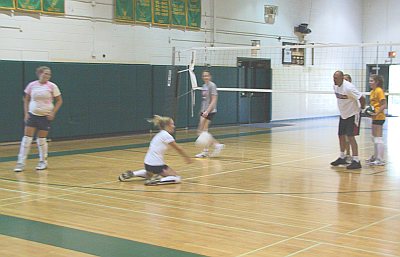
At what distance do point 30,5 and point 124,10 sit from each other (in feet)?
10.4

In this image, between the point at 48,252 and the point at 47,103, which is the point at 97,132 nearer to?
the point at 47,103

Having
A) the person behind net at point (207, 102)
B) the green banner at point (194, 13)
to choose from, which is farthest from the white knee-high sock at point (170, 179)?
the green banner at point (194, 13)

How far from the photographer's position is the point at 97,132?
1684 cm

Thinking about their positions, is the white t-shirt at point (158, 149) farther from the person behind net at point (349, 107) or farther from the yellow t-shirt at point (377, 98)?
the yellow t-shirt at point (377, 98)

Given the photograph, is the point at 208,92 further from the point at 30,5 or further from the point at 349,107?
the point at 30,5

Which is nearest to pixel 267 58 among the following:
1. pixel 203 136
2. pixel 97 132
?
pixel 97 132

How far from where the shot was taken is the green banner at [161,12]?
18.8 metres

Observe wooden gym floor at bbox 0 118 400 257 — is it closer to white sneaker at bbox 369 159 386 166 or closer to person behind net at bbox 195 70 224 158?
white sneaker at bbox 369 159 386 166

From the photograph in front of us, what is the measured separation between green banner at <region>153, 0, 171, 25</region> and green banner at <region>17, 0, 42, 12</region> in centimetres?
418

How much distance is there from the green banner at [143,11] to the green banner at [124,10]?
25cm

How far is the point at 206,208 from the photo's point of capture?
296 inches

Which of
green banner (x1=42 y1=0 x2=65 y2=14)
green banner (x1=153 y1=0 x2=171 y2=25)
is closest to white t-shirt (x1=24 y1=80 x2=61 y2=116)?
green banner (x1=42 y1=0 x2=65 y2=14)

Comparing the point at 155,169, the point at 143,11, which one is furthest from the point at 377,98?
the point at 143,11

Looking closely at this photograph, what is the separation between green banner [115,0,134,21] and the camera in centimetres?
1762
